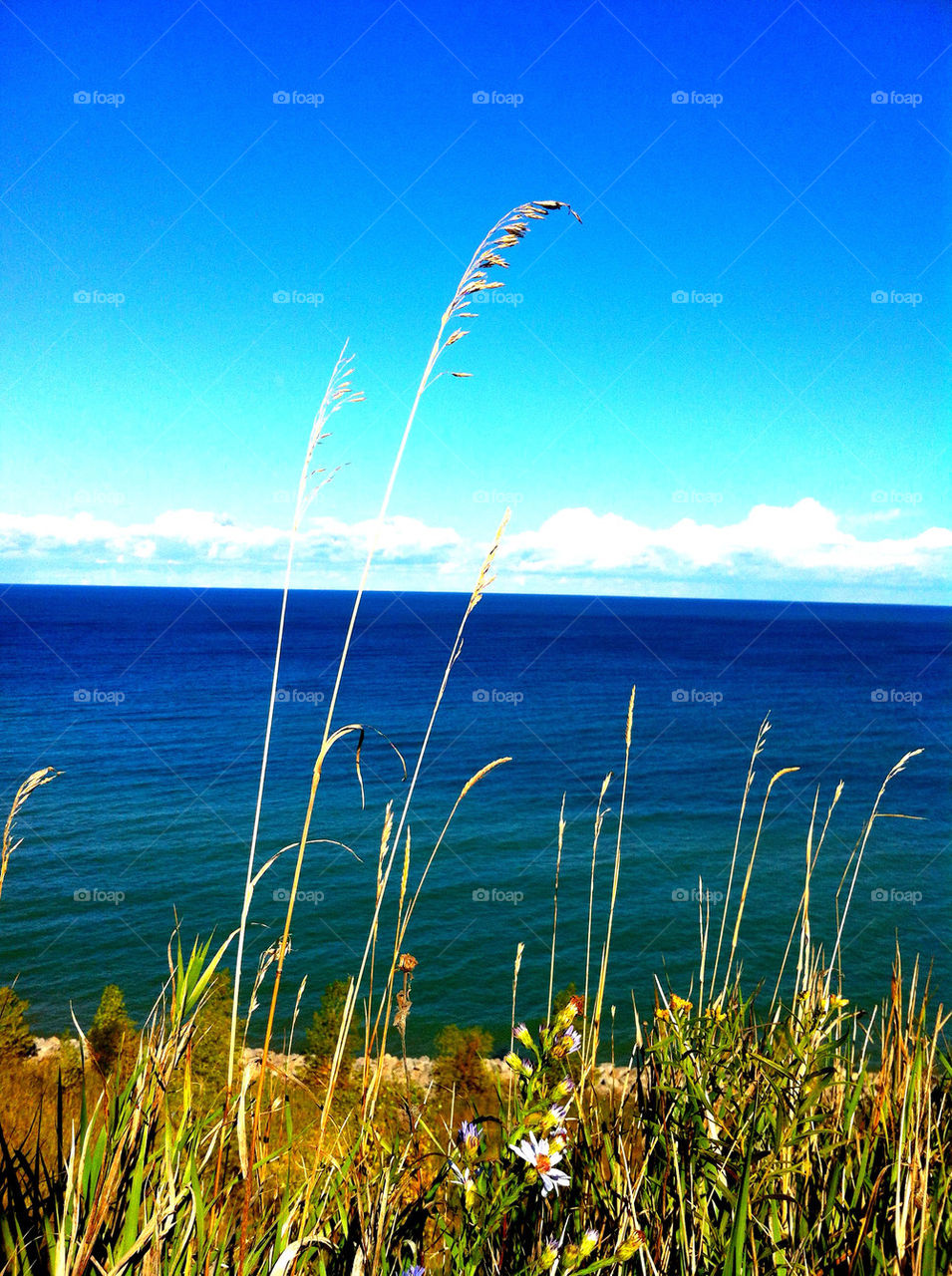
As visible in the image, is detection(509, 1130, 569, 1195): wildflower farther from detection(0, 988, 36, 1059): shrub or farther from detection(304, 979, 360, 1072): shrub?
detection(0, 988, 36, 1059): shrub

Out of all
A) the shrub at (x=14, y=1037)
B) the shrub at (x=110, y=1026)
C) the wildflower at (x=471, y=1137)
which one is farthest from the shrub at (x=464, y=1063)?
the wildflower at (x=471, y=1137)

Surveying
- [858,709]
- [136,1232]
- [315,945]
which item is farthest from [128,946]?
[858,709]

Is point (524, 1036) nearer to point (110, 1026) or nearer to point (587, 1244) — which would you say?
point (587, 1244)

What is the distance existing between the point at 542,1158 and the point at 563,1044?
0.47 feet

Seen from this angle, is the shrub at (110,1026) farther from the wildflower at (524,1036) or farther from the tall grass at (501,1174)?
the wildflower at (524,1036)

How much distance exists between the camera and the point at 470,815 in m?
30.3

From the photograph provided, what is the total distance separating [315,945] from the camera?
1895 cm

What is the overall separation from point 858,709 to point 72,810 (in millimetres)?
53223

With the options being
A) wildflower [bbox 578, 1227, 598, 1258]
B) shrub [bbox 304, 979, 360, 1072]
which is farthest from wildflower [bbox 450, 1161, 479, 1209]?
shrub [bbox 304, 979, 360, 1072]

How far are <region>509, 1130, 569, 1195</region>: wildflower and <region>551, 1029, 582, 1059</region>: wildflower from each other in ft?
0.35

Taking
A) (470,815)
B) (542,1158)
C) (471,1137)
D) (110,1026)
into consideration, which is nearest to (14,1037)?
(110,1026)

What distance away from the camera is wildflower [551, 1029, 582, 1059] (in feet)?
3.61

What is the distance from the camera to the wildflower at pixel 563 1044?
3.61ft

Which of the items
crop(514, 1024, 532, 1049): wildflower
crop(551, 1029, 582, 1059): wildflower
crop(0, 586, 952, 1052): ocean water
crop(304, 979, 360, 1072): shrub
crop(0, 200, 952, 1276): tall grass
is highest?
crop(514, 1024, 532, 1049): wildflower
